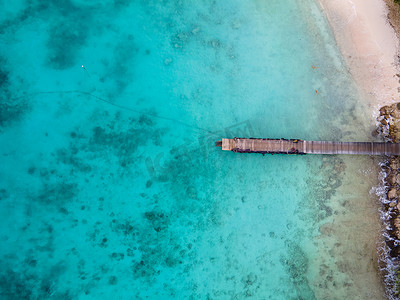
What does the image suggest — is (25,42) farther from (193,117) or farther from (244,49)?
(244,49)

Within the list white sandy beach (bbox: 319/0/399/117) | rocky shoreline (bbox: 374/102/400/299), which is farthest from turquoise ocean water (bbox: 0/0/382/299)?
rocky shoreline (bbox: 374/102/400/299)

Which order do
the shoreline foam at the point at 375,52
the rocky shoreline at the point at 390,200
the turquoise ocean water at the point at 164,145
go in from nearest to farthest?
the turquoise ocean water at the point at 164,145 → the rocky shoreline at the point at 390,200 → the shoreline foam at the point at 375,52

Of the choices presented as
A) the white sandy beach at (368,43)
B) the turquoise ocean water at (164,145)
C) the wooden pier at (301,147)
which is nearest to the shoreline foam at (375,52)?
the white sandy beach at (368,43)

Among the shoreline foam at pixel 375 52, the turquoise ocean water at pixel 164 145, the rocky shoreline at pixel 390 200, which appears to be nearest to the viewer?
the turquoise ocean water at pixel 164 145

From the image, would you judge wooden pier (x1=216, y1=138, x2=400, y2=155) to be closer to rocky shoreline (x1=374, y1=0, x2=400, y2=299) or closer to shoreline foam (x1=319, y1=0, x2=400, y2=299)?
rocky shoreline (x1=374, y1=0, x2=400, y2=299)

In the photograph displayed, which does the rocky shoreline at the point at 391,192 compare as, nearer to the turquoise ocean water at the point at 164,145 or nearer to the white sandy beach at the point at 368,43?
the white sandy beach at the point at 368,43

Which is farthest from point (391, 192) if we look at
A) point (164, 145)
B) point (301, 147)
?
point (164, 145)

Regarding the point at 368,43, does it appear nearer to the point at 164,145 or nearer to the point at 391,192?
the point at 391,192
